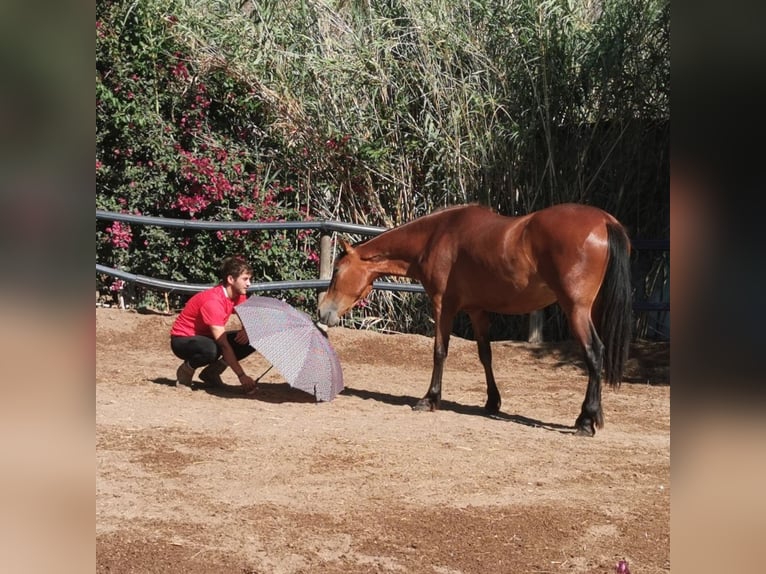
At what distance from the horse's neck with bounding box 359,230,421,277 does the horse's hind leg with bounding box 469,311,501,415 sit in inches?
25.8

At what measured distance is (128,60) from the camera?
1120 cm

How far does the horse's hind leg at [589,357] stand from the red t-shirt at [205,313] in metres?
2.62

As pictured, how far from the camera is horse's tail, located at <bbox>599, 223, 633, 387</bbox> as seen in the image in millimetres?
6414

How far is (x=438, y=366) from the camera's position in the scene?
24.0 ft

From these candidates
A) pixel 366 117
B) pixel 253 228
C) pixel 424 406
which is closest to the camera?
pixel 424 406

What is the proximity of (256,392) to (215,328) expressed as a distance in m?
0.84

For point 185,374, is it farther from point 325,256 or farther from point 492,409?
point 325,256

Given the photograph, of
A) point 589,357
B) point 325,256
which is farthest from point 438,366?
point 325,256

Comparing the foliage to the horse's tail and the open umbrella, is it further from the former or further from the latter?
the horse's tail

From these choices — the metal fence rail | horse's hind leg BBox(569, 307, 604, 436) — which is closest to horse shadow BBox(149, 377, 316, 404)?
horse's hind leg BBox(569, 307, 604, 436)

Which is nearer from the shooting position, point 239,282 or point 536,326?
point 239,282

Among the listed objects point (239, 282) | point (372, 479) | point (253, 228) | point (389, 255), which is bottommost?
point (372, 479)
